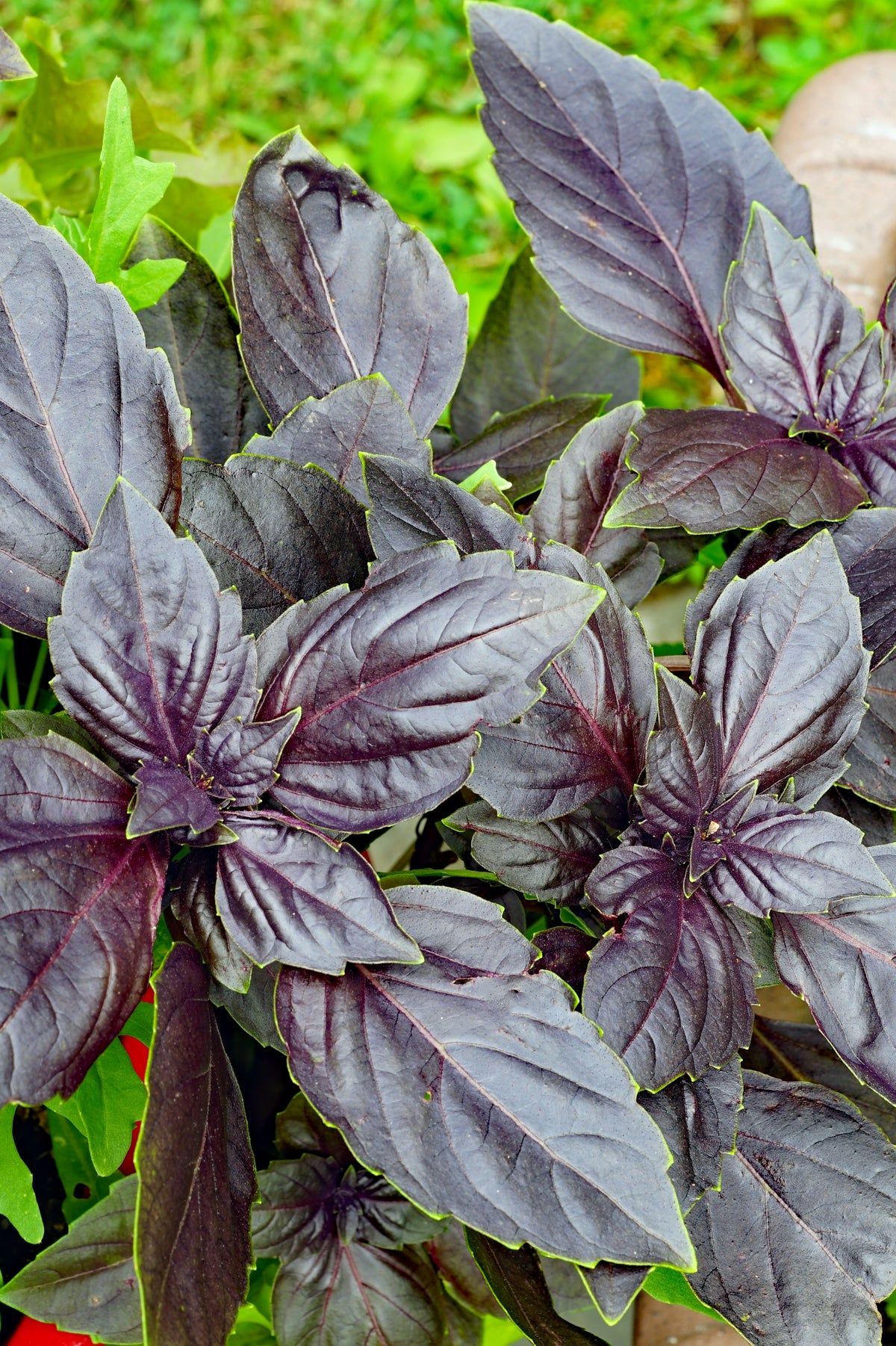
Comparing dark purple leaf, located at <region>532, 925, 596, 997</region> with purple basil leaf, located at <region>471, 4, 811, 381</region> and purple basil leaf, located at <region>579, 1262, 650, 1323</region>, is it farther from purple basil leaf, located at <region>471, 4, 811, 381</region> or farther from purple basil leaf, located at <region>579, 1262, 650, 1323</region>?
purple basil leaf, located at <region>471, 4, 811, 381</region>

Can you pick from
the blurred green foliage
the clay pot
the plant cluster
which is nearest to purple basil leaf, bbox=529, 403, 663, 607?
the plant cluster

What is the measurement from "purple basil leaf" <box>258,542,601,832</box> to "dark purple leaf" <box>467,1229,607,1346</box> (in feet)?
0.92

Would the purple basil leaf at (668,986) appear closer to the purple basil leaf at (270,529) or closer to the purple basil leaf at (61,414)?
the purple basil leaf at (270,529)

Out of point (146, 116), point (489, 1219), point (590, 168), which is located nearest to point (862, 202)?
point (590, 168)

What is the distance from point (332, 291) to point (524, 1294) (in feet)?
2.04

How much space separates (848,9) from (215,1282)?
235 cm

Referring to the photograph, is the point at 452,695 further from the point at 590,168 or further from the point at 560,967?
the point at 590,168

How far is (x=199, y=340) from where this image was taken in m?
0.76

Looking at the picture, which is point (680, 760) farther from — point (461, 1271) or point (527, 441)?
point (461, 1271)

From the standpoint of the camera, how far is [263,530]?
0.63 metres

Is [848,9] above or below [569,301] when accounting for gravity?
above

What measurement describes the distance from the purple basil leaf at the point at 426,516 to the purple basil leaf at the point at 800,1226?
1.36 ft

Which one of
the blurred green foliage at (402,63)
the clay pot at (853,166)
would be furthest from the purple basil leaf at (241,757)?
the blurred green foliage at (402,63)

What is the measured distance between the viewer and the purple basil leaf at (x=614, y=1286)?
22.0 inches
